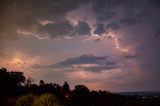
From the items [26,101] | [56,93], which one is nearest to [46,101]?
[26,101]

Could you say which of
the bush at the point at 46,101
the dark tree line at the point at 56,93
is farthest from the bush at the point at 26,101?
the dark tree line at the point at 56,93

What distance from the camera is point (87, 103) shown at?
62125 mm

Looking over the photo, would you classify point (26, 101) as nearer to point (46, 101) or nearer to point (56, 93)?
point (46, 101)

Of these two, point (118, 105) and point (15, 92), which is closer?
point (15, 92)

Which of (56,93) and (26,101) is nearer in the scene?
(26,101)

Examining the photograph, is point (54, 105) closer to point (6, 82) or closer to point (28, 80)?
point (6, 82)

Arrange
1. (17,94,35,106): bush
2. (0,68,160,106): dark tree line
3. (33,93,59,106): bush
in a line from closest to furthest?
(33,93,59,106): bush < (17,94,35,106): bush < (0,68,160,106): dark tree line

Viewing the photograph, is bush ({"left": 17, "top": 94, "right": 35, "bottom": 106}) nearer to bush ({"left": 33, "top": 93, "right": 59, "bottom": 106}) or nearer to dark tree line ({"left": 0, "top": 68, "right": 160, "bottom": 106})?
bush ({"left": 33, "top": 93, "right": 59, "bottom": 106})

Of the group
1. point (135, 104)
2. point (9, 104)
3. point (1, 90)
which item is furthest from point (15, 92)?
point (135, 104)

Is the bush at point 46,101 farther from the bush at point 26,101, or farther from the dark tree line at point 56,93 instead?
the dark tree line at point 56,93

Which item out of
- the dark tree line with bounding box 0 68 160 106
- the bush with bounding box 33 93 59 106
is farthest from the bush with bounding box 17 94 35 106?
the dark tree line with bounding box 0 68 160 106

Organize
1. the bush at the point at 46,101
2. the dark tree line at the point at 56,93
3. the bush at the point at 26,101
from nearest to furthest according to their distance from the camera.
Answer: the bush at the point at 46,101 < the bush at the point at 26,101 < the dark tree line at the point at 56,93

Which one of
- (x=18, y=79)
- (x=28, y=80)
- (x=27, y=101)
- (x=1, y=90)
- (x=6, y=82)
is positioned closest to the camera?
(x=27, y=101)

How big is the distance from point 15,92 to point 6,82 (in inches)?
250
